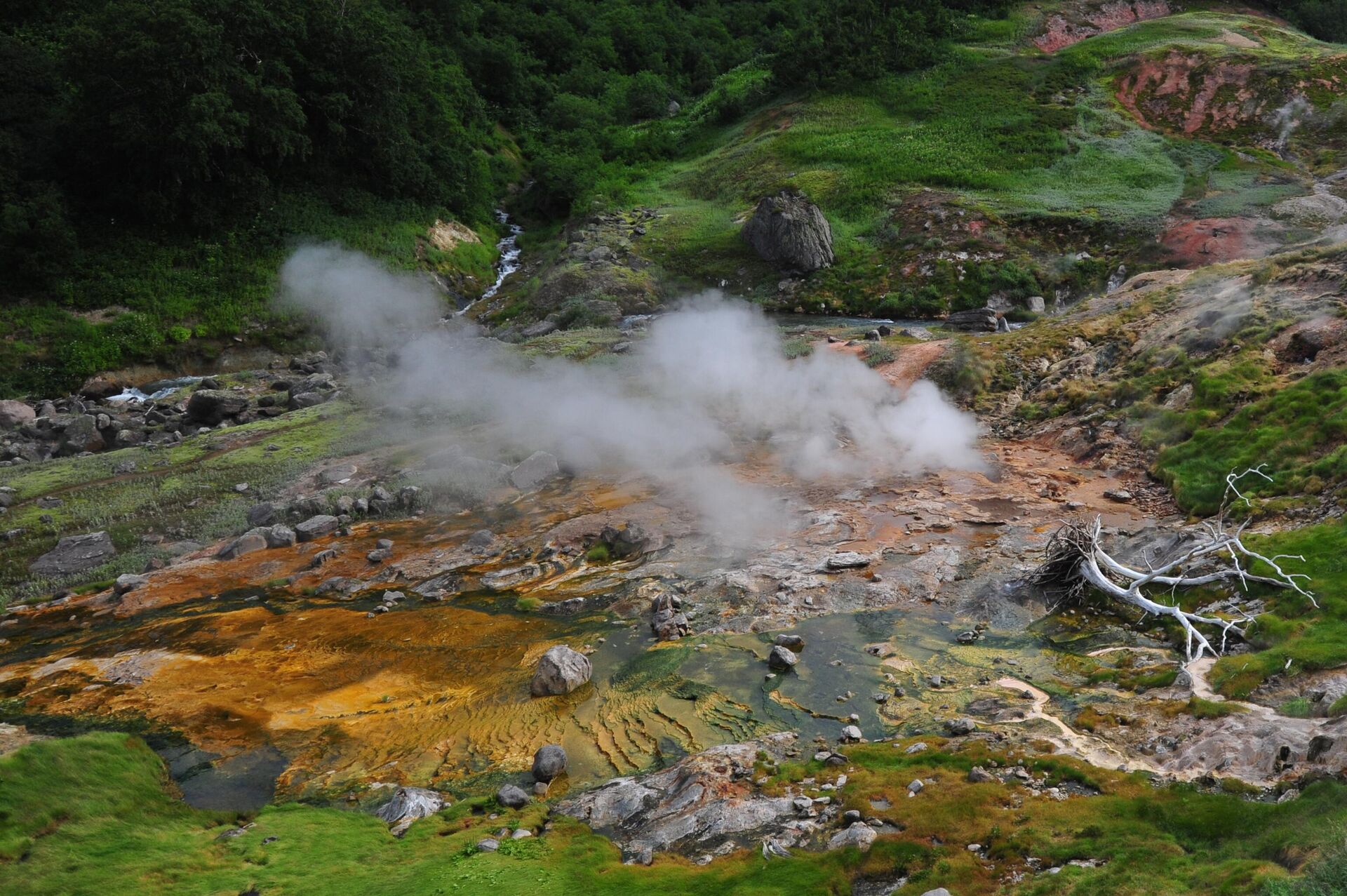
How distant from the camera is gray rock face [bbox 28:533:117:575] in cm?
1586

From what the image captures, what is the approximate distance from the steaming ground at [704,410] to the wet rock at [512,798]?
7.61 metres

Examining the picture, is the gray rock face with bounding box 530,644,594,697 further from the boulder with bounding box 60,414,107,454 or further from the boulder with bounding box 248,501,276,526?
the boulder with bounding box 60,414,107,454

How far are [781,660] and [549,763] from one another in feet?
11.6

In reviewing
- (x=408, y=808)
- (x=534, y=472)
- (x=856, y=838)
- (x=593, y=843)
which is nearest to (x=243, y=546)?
(x=534, y=472)

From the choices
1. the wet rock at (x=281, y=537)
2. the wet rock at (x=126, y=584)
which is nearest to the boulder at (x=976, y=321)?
the wet rock at (x=281, y=537)

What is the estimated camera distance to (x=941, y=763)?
8453 millimetres

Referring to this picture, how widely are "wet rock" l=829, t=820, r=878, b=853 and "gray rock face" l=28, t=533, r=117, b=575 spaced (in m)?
15.6

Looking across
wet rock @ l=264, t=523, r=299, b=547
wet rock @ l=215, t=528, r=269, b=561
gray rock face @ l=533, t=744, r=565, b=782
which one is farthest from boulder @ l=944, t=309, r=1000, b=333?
gray rock face @ l=533, t=744, r=565, b=782

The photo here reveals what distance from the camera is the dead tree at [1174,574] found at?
10.3 m

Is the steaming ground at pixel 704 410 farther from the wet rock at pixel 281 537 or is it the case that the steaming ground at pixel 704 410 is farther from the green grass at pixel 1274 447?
the wet rock at pixel 281 537

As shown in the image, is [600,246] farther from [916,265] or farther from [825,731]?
[825,731]

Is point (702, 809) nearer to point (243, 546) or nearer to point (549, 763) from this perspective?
point (549, 763)

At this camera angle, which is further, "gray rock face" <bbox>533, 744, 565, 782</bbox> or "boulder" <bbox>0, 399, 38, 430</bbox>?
"boulder" <bbox>0, 399, 38, 430</bbox>

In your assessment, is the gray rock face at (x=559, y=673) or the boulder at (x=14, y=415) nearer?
the gray rock face at (x=559, y=673)
